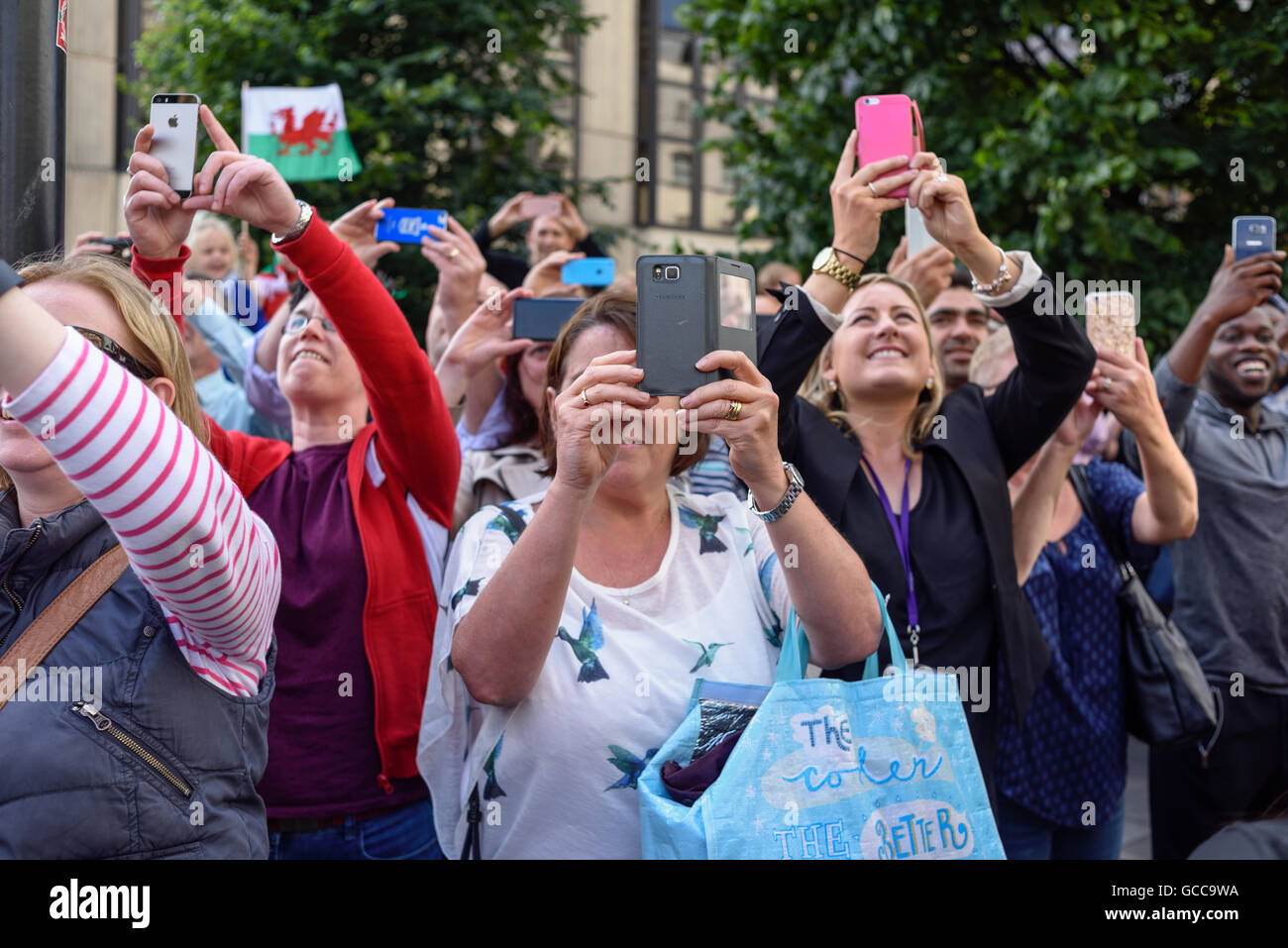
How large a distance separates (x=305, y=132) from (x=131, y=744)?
174 inches

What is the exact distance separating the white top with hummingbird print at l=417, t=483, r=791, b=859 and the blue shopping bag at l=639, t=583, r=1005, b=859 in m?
0.13

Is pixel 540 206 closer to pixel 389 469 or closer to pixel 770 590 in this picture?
pixel 389 469

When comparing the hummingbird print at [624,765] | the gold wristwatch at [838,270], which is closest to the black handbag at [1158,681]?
the gold wristwatch at [838,270]

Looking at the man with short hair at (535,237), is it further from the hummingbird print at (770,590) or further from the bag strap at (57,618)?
the bag strap at (57,618)

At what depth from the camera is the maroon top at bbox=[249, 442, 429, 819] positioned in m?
2.37

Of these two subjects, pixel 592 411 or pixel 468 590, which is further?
pixel 468 590

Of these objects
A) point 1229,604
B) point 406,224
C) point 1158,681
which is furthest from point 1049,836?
point 406,224

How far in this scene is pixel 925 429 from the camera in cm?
273

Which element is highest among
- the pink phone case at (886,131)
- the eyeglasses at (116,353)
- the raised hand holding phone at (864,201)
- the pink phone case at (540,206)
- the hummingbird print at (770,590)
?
the pink phone case at (540,206)

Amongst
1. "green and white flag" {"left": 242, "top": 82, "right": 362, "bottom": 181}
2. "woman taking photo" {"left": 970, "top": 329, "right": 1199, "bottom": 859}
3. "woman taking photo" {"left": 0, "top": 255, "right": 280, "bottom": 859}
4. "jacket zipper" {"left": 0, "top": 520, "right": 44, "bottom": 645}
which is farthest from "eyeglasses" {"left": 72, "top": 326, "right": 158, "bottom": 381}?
"green and white flag" {"left": 242, "top": 82, "right": 362, "bottom": 181}

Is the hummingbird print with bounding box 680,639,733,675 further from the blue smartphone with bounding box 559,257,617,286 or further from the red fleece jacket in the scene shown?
the blue smartphone with bounding box 559,257,617,286

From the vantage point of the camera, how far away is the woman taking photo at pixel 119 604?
1.28 metres

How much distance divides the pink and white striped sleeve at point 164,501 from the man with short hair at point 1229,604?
9.81 feet
